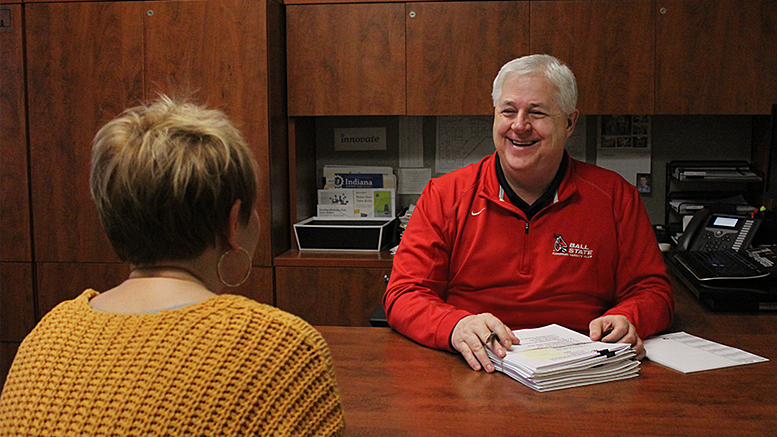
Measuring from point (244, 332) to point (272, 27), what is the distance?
7.46 ft

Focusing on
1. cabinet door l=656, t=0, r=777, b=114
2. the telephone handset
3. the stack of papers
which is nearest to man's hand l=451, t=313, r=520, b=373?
the stack of papers

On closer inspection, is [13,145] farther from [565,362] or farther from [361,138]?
[565,362]

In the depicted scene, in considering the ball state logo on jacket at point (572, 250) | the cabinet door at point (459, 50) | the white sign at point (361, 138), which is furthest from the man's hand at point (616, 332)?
the white sign at point (361, 138)

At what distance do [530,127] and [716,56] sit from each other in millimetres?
1468

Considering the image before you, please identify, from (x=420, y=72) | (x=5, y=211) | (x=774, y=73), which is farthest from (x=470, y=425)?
(x=5, y=211)

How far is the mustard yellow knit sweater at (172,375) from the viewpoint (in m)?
0.82

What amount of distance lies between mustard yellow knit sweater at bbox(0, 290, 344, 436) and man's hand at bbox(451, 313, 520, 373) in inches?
23.9

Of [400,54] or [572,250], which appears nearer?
[572,250]

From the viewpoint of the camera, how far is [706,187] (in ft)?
10.9

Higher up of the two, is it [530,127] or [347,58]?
[347,58]

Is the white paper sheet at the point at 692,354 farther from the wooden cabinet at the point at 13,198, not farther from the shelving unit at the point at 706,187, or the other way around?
the wooden cabinet at the point at 13,198

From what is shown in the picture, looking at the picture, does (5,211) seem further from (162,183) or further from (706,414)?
(706,414)

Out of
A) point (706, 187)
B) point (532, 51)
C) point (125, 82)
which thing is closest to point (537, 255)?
point (532, 51)

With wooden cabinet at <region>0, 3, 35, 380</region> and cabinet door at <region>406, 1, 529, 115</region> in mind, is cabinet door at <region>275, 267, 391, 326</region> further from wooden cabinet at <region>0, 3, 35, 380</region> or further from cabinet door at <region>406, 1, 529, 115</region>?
wooden cabinet at <region>0, 3, 35, 380</region>
